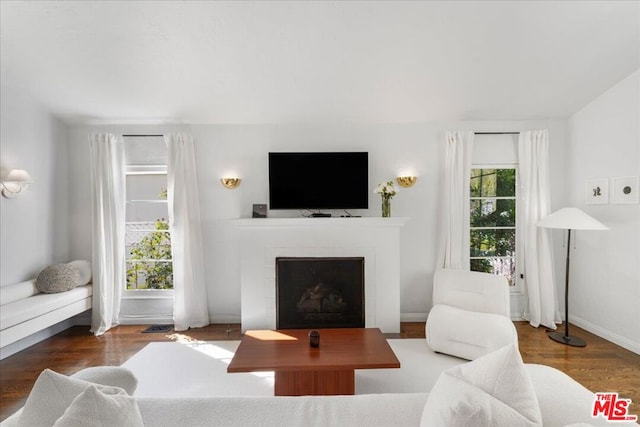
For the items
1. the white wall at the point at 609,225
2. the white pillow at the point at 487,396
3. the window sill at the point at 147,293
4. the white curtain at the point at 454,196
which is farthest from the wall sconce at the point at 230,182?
the white wall at the point at 609,225

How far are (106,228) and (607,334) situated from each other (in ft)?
18.9

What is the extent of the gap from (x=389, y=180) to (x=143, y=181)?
3105 mm

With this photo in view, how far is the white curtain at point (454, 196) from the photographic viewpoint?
3.82 metres

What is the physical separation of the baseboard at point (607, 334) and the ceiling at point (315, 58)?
2470mm

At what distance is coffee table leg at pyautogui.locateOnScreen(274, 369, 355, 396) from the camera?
7.06 ft

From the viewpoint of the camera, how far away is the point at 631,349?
3090mm

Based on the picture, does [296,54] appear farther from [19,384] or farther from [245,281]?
[19,384]

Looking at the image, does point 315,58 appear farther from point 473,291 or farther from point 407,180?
point 473,291

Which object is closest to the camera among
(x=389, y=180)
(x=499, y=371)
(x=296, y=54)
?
(x=499, y=371)

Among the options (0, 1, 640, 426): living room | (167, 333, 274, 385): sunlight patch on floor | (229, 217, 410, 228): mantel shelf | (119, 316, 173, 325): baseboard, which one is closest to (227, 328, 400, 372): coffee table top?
(167, 333, 274, 385): sunlight patch on floor

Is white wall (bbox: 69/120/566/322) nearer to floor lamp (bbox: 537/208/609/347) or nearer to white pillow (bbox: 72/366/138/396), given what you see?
floor lamp (bbox: 537/208/609/347)

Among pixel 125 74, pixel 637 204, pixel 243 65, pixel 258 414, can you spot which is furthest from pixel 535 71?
pixel 125 74

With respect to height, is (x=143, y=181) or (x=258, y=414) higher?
(x=143, y=181)

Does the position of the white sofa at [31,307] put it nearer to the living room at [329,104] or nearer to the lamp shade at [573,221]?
→ the living room at [329,104]
